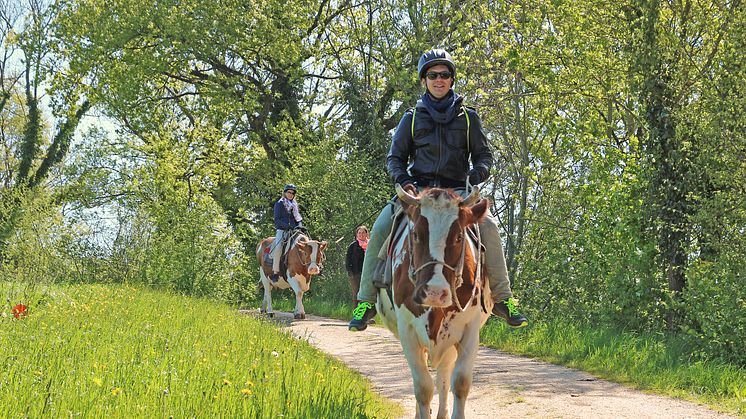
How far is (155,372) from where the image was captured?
262 inches

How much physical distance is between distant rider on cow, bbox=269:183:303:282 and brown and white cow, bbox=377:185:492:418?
12.5 meters

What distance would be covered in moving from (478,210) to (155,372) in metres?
2.86

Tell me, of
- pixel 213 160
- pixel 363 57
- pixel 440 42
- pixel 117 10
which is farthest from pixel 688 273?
pixel 117 10

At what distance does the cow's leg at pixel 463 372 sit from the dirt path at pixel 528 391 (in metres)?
1.58

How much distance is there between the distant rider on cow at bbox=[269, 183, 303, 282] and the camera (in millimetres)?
19645

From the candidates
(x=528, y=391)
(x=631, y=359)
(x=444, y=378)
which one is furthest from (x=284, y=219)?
(x=444, y=378)

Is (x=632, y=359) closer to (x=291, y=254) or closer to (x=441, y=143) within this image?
(x=441, y=143)

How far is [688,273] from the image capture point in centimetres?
1187

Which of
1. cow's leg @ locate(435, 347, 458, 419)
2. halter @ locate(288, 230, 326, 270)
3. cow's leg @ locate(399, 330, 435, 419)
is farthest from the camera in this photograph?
halter @ locate(288, 230, 326, 270)

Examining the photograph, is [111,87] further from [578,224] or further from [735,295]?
[735,295]

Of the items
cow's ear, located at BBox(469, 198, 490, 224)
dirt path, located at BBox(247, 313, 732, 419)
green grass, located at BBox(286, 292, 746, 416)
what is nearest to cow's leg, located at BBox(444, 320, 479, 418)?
cow's ear, located at BBox(469, 198, 490, 224)

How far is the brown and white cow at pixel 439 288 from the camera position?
5961 millimetres

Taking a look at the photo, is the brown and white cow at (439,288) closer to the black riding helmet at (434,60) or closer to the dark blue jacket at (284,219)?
the black riding helmet at (434,60)

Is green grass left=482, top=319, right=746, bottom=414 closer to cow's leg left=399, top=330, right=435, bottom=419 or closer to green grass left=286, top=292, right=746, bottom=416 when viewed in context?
green grass left=286, top=292, right=746, bottom=416
